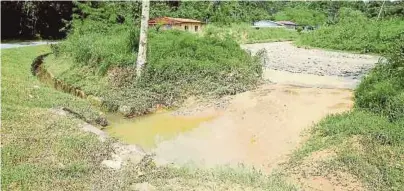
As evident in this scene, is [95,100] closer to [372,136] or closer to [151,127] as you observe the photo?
[151,127]

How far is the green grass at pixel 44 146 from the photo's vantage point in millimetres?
5938

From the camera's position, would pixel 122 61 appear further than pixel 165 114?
Yes

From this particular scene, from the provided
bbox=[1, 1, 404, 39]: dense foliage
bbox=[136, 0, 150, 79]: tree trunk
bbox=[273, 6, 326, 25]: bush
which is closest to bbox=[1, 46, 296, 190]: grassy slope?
bbox=[136, 0, 150, 79]: tree trunk

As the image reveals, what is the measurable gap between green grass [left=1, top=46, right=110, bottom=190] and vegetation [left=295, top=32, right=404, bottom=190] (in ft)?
11.8

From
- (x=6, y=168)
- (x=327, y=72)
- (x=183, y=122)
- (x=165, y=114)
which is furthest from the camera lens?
(x=327, y=72)

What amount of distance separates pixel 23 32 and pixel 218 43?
18771mm

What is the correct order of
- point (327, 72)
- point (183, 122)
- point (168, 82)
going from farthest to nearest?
1. point (327, 72)
2. point (168, 82)
3. point (183, 122)

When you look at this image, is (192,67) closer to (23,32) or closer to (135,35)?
(135,35)

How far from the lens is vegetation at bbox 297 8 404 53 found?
2695 cm

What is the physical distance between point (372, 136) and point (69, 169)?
16.3ft

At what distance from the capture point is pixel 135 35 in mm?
15039

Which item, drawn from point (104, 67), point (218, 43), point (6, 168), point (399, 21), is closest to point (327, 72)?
point (218, 43)

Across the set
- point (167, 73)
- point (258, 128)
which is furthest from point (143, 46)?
point (258, 128)

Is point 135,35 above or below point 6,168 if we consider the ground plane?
above
